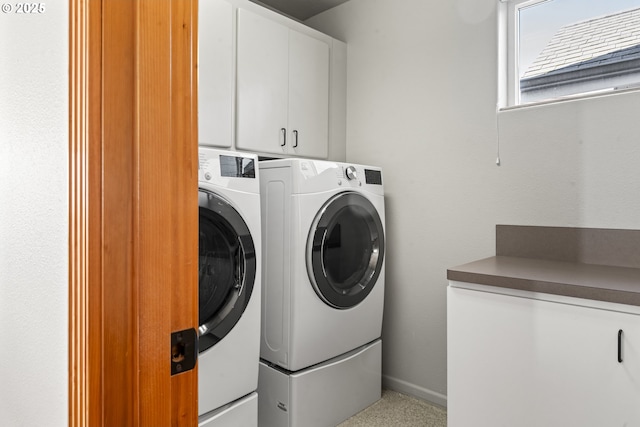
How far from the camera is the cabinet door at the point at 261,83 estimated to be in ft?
7.09

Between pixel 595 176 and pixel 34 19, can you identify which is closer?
pixel 34 19

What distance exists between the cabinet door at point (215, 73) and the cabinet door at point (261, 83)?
0.06 metres

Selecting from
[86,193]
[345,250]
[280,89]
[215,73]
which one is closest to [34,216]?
[86,193]

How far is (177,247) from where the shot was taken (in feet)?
1.92

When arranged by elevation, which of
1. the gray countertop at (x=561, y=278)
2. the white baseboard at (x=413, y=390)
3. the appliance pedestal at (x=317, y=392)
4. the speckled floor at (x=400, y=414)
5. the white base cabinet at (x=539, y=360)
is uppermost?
the gray countertop at (x=561, y=278)

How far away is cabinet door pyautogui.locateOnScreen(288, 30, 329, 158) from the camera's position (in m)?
2.43

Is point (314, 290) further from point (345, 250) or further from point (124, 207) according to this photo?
point (124, 207)

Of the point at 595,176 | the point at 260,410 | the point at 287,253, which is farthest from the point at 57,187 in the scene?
the point at 595,176

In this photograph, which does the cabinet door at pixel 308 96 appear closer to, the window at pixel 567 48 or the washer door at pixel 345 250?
the washer door at pixel 345 250

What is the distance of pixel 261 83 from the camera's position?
2.25 metres

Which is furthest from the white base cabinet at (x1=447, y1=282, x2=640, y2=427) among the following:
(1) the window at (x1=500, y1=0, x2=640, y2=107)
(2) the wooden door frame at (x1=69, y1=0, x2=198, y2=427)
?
(2) the wooden door frame at (x1=69, y1=0, x2=198, y2=427)

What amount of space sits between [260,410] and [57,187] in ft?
5.76

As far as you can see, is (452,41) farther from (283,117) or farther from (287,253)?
(287,253)

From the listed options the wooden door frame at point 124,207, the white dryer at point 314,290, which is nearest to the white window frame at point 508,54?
the white dryer at point 314,290
